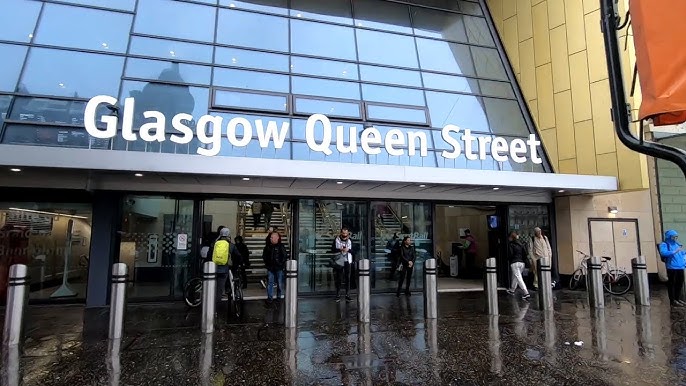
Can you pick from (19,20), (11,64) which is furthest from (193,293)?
(19,20)

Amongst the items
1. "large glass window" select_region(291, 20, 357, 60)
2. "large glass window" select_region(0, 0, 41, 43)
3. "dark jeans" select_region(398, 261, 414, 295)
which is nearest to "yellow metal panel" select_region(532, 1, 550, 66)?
"large glass window" select_region(291, 20, 357, 60)

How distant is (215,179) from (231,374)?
228 inches

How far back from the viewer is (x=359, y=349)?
6.14 meters

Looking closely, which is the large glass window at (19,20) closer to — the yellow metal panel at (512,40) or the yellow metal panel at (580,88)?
the yellow metal panel at (512,40)

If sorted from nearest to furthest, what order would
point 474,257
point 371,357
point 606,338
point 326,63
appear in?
point 371,357 → point 606,338 → point 326,63 → point 474,257

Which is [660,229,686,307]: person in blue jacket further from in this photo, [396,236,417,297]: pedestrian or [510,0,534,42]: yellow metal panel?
[510,0,534,42]: yellow metal panel

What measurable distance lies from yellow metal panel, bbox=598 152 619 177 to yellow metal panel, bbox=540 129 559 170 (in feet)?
4.40

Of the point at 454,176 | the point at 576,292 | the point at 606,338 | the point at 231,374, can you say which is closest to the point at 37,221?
the point at 231,374

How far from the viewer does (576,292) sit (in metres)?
12.0

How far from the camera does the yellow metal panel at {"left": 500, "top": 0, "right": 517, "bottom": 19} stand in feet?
49.7

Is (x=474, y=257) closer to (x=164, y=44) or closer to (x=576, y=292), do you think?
(x=576, y=292)

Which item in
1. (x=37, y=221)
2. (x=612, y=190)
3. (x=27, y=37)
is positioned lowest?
(x=37, y=221)

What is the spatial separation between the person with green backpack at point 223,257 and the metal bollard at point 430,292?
4308 millimetres

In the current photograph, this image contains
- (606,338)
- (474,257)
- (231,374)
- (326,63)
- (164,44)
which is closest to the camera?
(231,374)
